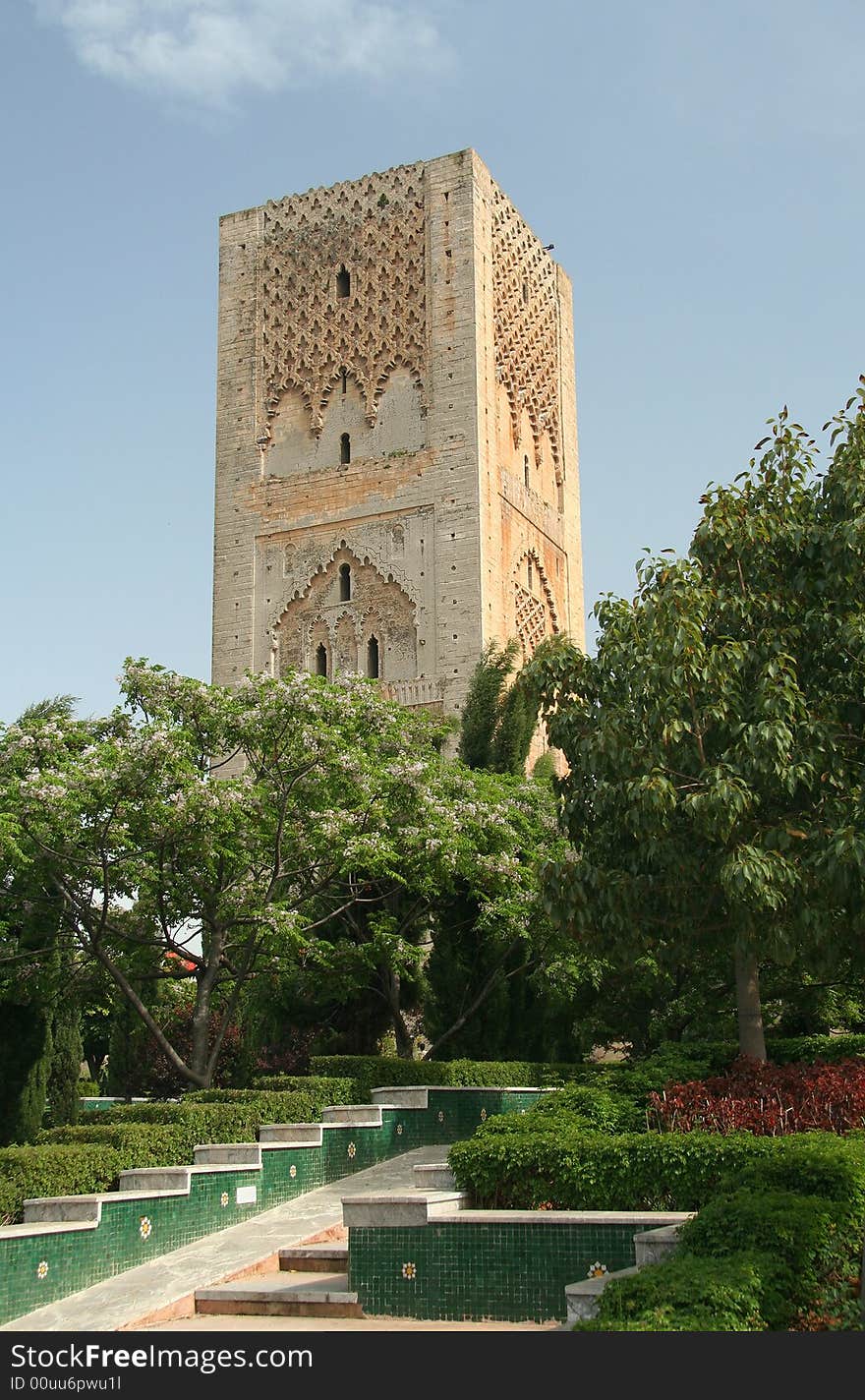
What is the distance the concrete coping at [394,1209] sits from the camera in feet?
28.2

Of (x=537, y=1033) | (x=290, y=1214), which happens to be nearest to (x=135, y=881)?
(x=290, y=1214)

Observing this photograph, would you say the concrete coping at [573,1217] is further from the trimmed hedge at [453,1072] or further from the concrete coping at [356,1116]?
the concrete coping at [356,1116]

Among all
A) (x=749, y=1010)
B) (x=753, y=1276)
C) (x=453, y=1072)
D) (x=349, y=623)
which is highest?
(x=349, y=623)

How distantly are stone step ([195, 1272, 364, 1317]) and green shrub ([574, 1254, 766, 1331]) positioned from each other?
2.61m

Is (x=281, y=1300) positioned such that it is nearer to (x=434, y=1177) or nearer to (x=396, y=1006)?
(x=434, y=1177)

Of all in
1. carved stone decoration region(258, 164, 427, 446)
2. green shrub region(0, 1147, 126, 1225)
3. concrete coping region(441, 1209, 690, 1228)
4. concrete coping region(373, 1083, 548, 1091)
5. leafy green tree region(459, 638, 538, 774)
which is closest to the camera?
concrete coping region(441, 1209, 690, 1228)

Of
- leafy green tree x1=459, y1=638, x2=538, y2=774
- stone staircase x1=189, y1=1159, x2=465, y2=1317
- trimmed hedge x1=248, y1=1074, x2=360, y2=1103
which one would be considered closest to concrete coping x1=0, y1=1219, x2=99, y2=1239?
stone staircase x1=189, y1=1159, x2=465, y2=1317

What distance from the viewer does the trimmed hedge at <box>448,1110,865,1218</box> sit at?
863 cm

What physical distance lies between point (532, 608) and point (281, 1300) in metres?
24.6

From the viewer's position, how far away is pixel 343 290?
3384cm

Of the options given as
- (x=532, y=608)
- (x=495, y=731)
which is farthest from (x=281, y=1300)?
(x=532, y=608)

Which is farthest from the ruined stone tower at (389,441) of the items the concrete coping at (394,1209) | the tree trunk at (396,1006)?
the concrete coping at (394,1209)

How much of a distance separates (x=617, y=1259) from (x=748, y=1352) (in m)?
2.65

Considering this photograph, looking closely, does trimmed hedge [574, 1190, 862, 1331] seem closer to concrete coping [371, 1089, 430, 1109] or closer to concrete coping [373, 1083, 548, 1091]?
concrete coping [373, 1083, 548, 1091]
